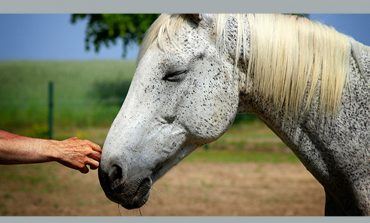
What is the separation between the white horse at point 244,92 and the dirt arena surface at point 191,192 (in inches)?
167

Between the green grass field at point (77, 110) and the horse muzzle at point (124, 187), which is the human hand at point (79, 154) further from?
the green grass field at point (77, 110)

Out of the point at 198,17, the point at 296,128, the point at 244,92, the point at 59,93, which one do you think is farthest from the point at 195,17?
the point at 59,93

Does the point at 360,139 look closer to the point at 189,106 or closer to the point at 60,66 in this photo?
the point at 189,106

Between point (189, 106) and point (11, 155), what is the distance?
0.85m

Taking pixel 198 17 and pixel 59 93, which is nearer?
pixel 198 17

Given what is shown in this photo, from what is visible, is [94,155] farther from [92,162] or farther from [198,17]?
[198,17]

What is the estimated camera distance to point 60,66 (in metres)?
17.5

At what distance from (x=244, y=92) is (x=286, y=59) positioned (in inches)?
9.3

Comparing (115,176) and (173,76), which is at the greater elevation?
(173,76)

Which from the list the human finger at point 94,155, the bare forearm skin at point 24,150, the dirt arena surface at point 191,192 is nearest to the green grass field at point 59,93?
the dirt arena surface at point 191,192

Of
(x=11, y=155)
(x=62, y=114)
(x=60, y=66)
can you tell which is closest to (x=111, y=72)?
(x=60, y=66)

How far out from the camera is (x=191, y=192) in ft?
30.8

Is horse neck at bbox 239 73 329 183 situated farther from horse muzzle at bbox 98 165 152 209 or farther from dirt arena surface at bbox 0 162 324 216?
dirt arena surface at bbox 0 162 324 216

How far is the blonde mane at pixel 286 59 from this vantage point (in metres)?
2.36
